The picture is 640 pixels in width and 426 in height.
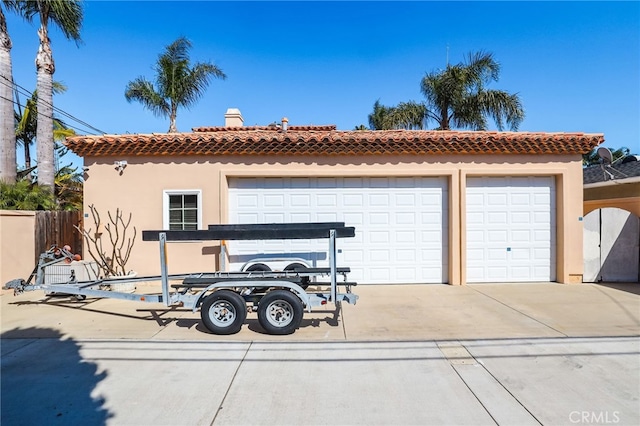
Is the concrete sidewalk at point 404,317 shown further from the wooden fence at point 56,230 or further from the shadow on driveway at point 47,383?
the wooden fence at point 56,230

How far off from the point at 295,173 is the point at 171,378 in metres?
5.36

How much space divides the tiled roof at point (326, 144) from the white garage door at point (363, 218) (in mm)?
798

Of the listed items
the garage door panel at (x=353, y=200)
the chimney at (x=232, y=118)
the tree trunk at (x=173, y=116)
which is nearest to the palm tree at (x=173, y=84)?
the tree trunk at (x=173, y=116)

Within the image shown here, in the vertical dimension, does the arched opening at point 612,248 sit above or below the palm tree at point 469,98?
below

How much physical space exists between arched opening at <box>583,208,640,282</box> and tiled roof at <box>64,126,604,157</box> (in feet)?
6.13

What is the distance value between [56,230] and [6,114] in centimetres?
601

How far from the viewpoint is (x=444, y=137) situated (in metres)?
8.12

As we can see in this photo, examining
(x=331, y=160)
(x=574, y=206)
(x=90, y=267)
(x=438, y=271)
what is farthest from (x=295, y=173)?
(x=574, y=206)

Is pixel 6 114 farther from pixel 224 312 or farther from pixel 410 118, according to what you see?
pixel 410 118

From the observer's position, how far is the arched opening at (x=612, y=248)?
828cm

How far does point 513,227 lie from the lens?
843cm

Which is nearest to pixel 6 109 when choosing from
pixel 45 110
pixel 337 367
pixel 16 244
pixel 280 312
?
pixel 45 110

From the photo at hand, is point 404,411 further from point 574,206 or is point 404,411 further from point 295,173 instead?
point 574,206

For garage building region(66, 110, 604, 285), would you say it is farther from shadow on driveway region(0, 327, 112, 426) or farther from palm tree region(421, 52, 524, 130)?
palm tree region(421, 52, 524, 130)
